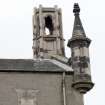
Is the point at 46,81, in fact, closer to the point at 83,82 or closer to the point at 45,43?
the point at 83,82

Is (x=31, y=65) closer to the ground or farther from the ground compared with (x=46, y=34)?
closer to the ground

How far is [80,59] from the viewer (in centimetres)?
4206

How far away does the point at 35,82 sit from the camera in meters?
40.3

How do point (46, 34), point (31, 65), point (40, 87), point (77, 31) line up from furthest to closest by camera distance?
point (46, 34), point (77, 31), point (31, 65), point (40, 87)

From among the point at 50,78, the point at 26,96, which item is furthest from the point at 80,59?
the point at 26,96

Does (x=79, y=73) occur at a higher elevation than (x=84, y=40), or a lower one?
lower

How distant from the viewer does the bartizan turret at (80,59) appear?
40.5 m

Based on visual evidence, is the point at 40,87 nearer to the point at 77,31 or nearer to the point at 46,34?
the point at 77,31

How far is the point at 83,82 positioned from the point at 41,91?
128 inches

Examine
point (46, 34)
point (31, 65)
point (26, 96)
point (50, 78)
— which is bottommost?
point (26, 96)

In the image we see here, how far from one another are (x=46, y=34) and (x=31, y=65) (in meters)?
11.2

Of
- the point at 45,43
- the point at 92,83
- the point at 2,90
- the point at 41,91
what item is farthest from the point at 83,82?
the point at 45,43

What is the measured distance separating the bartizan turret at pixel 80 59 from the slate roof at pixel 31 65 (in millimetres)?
802

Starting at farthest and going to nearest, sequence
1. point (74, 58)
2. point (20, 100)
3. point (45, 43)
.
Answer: point (45, 43) < point (74, 58) < point (20, 100)
